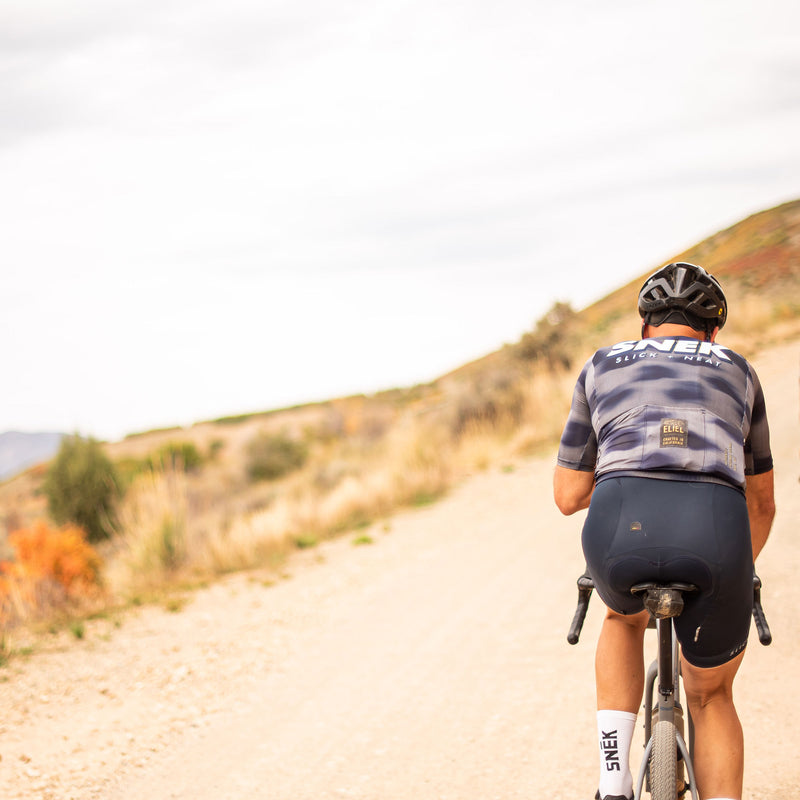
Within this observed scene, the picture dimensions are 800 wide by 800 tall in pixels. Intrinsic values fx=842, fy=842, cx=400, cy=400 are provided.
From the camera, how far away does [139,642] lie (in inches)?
271

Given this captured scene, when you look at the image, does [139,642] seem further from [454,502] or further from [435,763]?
[454,502]

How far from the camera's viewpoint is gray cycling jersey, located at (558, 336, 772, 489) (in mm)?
2342

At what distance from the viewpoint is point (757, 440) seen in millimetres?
2611

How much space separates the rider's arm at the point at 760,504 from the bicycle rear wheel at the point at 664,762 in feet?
2.12

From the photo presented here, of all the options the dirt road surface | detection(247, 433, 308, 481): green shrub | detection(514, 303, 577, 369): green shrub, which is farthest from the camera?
detection(247, 433, 308, 481): green shrub

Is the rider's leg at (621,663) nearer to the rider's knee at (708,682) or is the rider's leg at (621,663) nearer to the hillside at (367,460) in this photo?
the rider's knee at (708,682)

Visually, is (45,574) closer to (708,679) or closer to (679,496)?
(708,679)

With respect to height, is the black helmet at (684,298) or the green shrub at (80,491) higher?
the black helmet at (684,298)

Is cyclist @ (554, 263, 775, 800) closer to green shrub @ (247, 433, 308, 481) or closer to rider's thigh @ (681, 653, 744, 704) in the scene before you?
rider's thigh @ (681, 653, 744, 704)

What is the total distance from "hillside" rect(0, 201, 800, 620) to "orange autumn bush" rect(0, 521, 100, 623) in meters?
0.38

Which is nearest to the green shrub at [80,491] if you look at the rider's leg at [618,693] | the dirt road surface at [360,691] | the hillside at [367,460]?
the hillside at [367,460]

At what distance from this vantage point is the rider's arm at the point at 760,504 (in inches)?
107

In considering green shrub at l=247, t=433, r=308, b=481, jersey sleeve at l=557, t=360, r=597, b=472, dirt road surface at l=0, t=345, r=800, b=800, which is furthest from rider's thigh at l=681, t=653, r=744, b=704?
green shrub at l=247, t=433, r=308, b=481

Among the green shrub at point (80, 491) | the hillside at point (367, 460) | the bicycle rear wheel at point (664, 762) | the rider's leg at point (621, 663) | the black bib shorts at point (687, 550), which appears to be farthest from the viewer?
the green shrub at point (80, 491)
